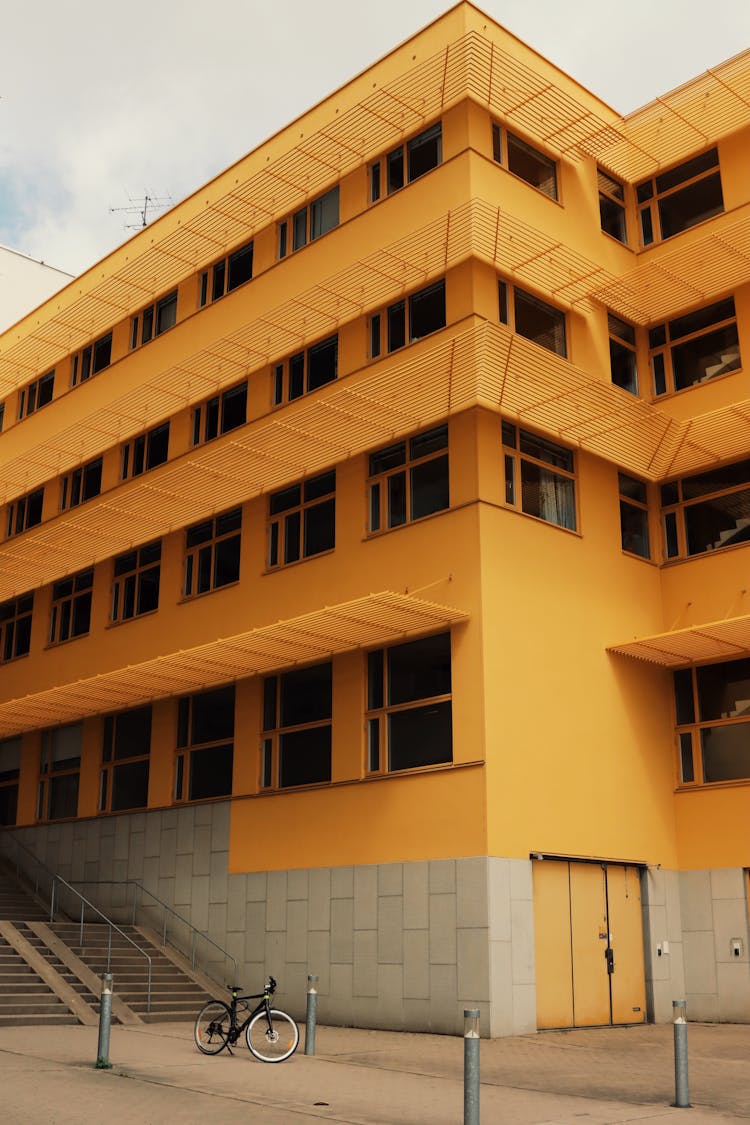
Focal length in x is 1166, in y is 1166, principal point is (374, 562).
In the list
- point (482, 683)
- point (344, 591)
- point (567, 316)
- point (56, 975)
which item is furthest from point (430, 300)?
point (56, 975)

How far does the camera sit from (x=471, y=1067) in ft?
29.8

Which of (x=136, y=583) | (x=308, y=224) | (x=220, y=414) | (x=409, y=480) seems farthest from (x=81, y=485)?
(x=409, y=480)

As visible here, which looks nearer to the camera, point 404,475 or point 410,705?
point 410,705

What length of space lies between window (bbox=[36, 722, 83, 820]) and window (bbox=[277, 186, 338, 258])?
12.4 meters

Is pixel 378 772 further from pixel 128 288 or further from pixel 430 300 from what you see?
pixel 128 288

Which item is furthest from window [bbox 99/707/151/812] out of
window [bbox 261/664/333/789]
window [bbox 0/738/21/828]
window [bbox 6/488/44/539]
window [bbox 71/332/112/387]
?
window [bbox 71/332/112/387]

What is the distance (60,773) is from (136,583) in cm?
507

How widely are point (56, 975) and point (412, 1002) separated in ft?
21.0

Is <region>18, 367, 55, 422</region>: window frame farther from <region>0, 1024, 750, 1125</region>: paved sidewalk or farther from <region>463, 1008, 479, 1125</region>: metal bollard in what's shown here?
<region>463, 1008, 479, 1125</region>: metal bollard

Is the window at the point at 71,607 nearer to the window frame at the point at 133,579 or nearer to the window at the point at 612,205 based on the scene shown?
the window frame at the point at 133,579

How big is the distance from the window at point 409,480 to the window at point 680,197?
25.4 ft

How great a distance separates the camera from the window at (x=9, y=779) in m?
29.7

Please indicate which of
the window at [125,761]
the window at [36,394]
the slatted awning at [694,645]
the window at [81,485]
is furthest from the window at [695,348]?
the window at [36,394]

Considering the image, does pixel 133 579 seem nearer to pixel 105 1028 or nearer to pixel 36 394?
pixel 36 394
